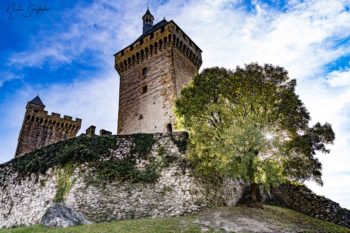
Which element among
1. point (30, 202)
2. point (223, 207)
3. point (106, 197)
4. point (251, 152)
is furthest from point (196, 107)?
point (30, 202)

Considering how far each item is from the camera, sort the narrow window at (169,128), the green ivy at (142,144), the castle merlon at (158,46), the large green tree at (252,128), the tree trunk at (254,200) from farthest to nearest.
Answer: the castle merlon at (158,46) → the narrow window at (169,128) → the green ivy at (142,144) → the tree trunk at (254,200) → the large green tree at (252,128)

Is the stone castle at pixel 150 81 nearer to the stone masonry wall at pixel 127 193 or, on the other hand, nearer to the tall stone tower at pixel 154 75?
the tall stone tower at pixel 154 75

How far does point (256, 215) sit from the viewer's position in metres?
12.2

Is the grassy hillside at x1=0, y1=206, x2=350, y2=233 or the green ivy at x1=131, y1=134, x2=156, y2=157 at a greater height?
the green ivy at x1=131, y1=134, x2=156, y2=157

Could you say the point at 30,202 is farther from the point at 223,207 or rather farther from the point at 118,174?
the point at 223,207

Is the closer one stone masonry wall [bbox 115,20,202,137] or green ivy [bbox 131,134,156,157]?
green ivy [bbox 131,134,156,157]

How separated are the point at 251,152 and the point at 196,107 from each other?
374 cm

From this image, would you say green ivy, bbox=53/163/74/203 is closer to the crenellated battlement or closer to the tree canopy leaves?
the tree canopy leaves

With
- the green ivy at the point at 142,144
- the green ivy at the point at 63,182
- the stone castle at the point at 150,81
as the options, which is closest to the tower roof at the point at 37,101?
the stone castle at the point at 150,81

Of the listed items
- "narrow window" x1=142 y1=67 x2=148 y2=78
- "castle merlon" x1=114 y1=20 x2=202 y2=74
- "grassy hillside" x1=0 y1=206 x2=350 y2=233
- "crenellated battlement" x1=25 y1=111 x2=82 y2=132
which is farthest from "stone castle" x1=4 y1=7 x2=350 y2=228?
"crenellated battlement" x1=25 y1=111 x2=82 y2=132

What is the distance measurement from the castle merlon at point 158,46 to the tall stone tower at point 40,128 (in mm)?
8739

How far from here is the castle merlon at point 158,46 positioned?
24625mm

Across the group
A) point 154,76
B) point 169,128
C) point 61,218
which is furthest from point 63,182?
point 154,76

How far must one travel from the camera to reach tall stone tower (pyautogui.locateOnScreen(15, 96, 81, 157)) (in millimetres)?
28603
